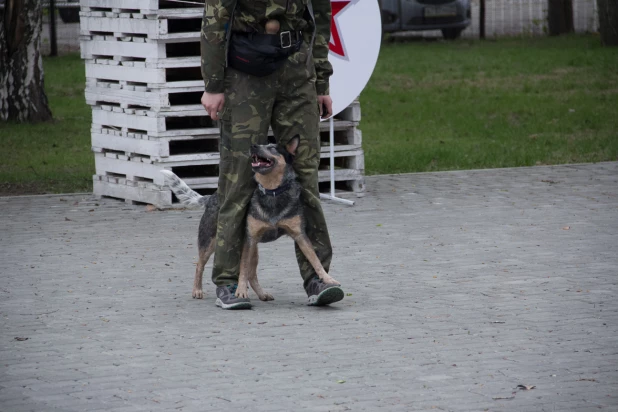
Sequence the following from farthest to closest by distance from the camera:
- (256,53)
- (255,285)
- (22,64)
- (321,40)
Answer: (22,64), (255,285), (321,40), (256,53)

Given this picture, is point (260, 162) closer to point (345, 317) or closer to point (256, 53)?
point (256, 53)

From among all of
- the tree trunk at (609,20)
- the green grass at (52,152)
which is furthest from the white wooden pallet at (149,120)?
the tree trunk at (609,20)

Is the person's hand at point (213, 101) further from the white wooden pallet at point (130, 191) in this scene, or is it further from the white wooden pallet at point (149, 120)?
the white wooden pallet at point (130, 191)

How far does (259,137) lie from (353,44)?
3734mm

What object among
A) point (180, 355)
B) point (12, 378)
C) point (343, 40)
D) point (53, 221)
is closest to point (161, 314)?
point (180, 355)

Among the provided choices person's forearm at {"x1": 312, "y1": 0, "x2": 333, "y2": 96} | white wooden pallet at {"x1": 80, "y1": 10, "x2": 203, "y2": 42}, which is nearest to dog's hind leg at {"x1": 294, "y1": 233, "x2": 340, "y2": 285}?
person's forearm at {"x1": 312, "y1": 0, "x2": 333, "y2": 96}

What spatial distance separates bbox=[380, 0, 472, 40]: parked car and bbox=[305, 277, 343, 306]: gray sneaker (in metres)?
20.5

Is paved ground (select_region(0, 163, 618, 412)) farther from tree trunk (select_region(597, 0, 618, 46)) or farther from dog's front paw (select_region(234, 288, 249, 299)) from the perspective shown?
tree trunk (select_region(597, 0, 618, 46))

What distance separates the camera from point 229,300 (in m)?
6.31

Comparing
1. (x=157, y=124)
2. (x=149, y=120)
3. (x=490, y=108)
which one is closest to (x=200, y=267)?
(x=157, y=124)

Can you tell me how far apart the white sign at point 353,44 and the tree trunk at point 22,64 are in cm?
565

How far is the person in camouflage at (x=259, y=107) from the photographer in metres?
6.09

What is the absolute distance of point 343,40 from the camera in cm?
970

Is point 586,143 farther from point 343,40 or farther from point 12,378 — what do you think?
point 12,378
